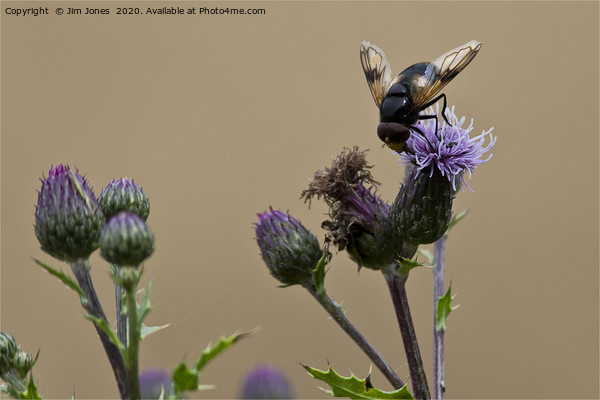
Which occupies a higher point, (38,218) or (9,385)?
(38,218)

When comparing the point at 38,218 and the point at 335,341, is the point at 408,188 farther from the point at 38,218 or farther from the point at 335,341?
the point at 335,341

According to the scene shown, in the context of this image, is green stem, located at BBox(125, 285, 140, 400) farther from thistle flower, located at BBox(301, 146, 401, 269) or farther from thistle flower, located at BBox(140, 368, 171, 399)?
thistle flower, located at BBox(301, 146, 401, 269)

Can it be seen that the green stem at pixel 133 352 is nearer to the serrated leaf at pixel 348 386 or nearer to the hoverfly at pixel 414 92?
the serrated leaf at pixel 348 386

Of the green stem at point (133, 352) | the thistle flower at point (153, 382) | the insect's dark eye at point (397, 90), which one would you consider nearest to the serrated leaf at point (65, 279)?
the green stem at point (133, 352)

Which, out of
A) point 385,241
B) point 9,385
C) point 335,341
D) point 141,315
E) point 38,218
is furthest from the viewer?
point 335,341

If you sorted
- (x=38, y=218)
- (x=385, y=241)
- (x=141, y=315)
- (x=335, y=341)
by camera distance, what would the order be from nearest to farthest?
(x=141, y=315), (x=38, y=218), (x=385, y=241), (x=335, y=341)

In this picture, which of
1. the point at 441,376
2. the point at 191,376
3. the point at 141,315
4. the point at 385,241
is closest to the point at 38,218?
the point at 141,315

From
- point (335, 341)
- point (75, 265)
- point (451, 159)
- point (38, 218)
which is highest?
point (451, 159)

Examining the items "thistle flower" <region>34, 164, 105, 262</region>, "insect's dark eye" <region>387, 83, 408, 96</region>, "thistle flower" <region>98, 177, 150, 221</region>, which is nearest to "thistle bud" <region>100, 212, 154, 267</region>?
"thistle flower" <region>34, 164, 105, 262</region>
